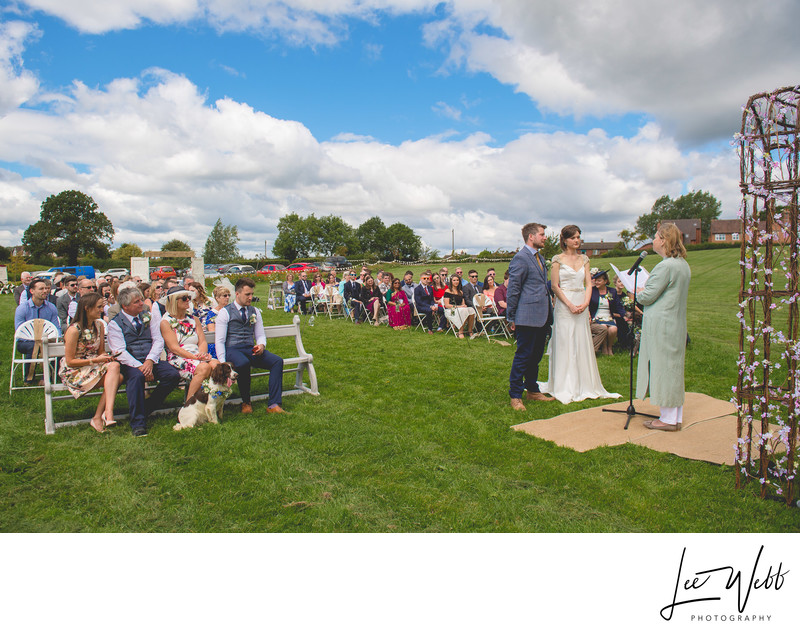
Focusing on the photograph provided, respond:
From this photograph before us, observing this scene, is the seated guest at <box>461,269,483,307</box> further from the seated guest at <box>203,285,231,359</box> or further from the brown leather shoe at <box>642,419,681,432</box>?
the brown leather shoe at <box>642,419,681,432</box>

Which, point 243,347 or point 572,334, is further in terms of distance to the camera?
point 572,334

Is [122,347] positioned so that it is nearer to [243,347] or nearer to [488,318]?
[243,347]

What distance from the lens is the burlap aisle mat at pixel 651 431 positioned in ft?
14.6

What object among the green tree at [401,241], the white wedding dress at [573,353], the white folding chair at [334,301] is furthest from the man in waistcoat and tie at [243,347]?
the green tree at [401,241]

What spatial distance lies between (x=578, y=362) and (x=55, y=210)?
79.3 meters

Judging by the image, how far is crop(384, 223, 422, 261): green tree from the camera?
Result: 320ft

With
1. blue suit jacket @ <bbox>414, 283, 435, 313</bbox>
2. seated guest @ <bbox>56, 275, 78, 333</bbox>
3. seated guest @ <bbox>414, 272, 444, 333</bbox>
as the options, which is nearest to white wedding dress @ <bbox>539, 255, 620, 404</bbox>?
seated guest @ <bbox>414, 272, 444, 333</bbox>

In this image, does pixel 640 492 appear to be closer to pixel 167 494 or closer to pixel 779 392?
pixel 779 392

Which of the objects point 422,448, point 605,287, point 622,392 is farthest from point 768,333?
point 605,287

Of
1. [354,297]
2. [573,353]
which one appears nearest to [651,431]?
[573,353]

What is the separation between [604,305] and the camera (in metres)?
9.45

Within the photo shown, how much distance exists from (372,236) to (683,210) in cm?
5927

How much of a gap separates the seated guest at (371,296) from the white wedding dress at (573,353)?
8.35 m

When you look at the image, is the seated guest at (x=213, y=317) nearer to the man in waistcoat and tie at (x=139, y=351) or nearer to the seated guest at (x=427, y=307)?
the man in waistcoat and tie at (x=139, y=351)
